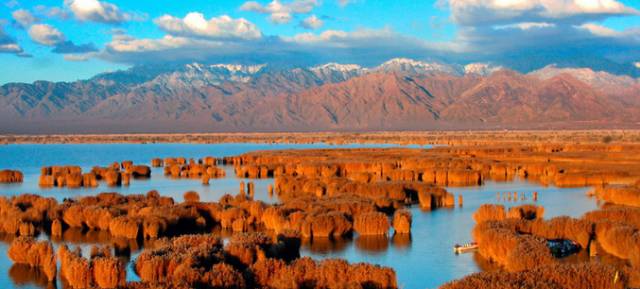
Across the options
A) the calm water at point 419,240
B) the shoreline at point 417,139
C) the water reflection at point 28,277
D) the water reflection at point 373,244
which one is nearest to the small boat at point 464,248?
the calm water at point 419,240

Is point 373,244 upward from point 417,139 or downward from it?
upward

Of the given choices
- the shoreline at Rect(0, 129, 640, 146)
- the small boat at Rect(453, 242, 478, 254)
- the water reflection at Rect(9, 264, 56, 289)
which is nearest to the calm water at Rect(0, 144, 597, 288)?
the water reflection at Rect(9, 264, 56, 289)

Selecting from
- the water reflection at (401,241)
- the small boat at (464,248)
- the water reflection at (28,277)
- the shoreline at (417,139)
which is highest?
the small boat at (464,248)

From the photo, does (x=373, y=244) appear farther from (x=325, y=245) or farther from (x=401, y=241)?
(x=325, y=245)

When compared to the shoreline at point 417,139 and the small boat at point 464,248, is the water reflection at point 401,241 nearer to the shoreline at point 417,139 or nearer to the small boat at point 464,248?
the small boat at point 464,248

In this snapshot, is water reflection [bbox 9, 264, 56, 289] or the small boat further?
the small boat

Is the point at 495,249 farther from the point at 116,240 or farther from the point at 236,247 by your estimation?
the point at 116,240

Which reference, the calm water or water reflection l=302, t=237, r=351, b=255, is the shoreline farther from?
water reflection l=302, t=237, r=351, b=255

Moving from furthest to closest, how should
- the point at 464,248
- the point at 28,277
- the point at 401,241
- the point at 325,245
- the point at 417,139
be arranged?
the point at 417,139 → the point at 401,241 → the point at 325,245 → the point at 464,248 → the point at 28,277

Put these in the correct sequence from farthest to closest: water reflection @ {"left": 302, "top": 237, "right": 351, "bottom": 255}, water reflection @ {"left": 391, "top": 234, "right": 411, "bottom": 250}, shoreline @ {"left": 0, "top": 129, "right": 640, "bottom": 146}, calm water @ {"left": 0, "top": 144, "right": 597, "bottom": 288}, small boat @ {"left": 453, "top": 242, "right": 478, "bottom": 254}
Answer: shoreline @ {"left": 0, "top": 129, "right": 640, "bottom": 146}, water reflection @ {"left": 391, "top": 234, "right": 411, "bottom": 250}, water reflection @ {"left": 302, "top": 237, "right": 351, "bottom": 255}, small boat @ {"left": 453, "top": 242, "right": 478, "bottom": 254}, calm water @ {"left": 0, "top": 144, "right": 597, "bottom": 288}

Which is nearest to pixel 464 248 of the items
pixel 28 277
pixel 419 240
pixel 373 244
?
pixel 419 240

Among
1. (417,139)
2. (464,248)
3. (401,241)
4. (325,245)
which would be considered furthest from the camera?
(417,139)
